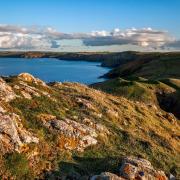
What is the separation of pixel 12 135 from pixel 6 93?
17.8 ft

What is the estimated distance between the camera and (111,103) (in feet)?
107

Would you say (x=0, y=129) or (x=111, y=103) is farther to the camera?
(x=111, y=103)

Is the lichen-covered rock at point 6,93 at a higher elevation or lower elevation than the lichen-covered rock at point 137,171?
higher

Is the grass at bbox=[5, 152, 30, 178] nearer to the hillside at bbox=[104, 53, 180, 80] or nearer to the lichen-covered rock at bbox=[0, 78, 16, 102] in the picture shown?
the lichen-covered rock at bbox=[0, 78, 16, 102]

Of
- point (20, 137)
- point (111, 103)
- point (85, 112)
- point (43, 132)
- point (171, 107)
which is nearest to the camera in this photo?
point (20, 137)

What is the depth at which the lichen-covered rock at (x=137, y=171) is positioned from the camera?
59.8 feet

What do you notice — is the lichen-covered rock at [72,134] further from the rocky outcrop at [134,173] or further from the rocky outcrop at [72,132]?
the rocky outcrop at [134,173]

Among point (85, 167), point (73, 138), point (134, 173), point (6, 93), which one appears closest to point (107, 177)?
point (134, 173)

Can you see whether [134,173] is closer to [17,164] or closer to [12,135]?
[17,164]

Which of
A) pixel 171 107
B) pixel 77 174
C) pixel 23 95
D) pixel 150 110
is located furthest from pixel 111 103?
pixel 171 107

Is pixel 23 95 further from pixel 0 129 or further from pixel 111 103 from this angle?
pixel 111 103

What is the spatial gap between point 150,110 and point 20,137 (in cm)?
1933

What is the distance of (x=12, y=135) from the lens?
1941 centimetres

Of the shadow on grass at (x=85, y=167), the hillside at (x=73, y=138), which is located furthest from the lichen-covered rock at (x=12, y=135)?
the shadow on grass at (x=85, y=167)
